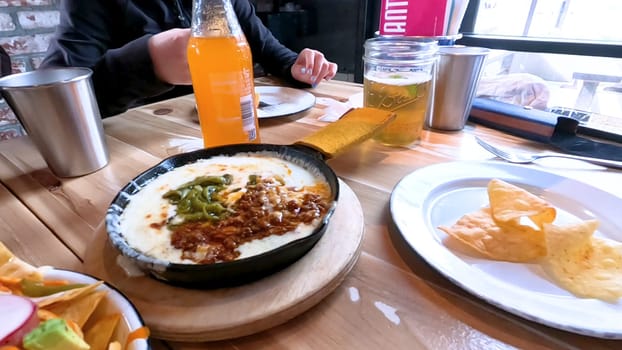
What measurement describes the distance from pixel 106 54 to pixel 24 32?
3.64 ft

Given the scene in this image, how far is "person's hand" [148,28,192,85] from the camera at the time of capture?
905 mm

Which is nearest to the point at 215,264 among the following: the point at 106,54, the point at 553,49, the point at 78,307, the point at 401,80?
the point at 78,307

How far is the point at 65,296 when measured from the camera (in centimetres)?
33

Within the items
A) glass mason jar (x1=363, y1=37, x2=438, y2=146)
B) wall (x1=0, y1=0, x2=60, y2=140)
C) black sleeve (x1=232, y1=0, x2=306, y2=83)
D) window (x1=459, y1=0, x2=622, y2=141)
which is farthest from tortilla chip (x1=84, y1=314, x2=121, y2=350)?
wall (x1=0, y1=0, x2=60, y2=140)

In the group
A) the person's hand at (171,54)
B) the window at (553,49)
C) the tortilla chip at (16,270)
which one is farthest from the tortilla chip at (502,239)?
the window at (553,49)

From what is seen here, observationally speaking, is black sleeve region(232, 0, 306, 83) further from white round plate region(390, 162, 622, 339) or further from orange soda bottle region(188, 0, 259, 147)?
white round plate region(390, 162, 622, 339)

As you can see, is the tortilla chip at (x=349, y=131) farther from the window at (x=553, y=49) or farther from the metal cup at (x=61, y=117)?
the window at (x=553, y=49)

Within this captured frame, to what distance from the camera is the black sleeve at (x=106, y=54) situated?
3.21 ft

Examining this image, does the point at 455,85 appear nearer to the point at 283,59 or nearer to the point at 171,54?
the point at 171,54

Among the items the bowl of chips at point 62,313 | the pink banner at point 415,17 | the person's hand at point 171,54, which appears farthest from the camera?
the pink banner at point 415,17

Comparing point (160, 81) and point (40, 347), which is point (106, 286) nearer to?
point (40, 347)

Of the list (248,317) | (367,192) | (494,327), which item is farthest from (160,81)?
(494,327)

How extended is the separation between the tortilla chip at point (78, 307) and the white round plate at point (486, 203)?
0.36 m

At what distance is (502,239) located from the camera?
457mm
